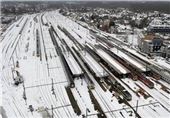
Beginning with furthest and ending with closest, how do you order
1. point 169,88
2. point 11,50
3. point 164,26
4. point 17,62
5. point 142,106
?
point 164,26 → point 11,50 → point 17,62 → point 169,88 → point 142,106

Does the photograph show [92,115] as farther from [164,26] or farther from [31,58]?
[164,26]

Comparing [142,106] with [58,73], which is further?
[58,73]

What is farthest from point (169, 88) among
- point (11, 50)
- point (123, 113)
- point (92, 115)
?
point (11, 50)

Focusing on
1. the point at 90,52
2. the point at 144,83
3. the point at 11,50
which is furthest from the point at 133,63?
the point at 11,50

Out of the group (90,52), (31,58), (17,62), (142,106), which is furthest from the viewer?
(90,52)

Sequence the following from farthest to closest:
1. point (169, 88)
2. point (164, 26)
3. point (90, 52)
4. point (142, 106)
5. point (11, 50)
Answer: point (164, 26) → point (11, 50) → point (90, 52) → point (169, 88) → point (142, 106)

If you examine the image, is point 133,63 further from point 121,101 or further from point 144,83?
point 121,101
